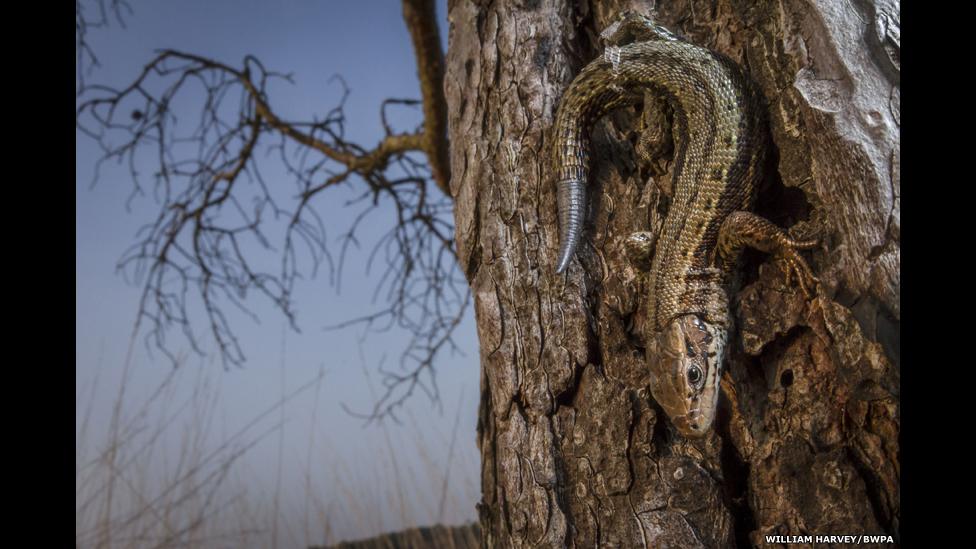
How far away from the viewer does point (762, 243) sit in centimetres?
133

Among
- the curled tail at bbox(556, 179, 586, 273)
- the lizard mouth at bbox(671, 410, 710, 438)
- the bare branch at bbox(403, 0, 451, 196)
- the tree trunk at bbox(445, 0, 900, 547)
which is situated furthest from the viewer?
the bare branch at bbox(403, 0, 451, 196)

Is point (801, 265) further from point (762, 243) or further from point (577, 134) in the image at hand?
point (577, 134)

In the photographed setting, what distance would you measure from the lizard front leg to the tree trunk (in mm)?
26

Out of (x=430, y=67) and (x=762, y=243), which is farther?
(x=430, y=67)

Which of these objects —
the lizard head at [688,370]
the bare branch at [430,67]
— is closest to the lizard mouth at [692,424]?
the lizard head at [688,370]

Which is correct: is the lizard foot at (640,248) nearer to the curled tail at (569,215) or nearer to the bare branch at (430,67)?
the curled tail at (569,215)

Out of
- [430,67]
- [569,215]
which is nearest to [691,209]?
[569,215]

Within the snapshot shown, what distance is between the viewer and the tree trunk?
1.23m

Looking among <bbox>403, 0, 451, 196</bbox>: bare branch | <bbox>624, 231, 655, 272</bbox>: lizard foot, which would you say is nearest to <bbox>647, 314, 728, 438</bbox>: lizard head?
<bbox>624, 231, 655, 272</bbox>: lizard foot

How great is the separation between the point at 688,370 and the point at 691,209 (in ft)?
0.95

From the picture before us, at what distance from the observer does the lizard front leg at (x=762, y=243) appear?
128 centimetres

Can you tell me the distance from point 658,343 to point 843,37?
1.97 feet

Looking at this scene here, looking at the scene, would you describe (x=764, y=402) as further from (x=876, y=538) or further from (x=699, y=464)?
(x=876, y=538)

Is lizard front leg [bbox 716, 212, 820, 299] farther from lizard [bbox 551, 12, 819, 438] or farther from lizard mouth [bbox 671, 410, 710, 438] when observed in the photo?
lizard mouth [bbox 671, 410, 710, 438]
